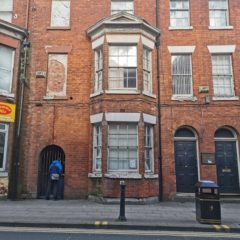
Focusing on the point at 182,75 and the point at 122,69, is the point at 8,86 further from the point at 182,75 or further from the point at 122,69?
the point at 182,75

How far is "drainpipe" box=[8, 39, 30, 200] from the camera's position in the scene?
44.0 feet

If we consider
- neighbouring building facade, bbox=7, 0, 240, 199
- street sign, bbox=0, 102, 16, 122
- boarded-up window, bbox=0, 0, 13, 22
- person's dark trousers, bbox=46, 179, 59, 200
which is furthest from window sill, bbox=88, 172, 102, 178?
boarded-up window, bbox=0, 0, 13, 22

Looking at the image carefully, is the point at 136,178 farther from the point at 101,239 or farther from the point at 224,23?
the point at 224,23

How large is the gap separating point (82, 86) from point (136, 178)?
4.93 meters

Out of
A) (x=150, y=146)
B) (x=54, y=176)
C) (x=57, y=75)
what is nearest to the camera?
(x=54, y=176)

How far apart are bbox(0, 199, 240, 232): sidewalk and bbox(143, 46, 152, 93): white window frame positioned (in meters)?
5.21

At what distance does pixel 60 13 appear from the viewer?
1515 cm

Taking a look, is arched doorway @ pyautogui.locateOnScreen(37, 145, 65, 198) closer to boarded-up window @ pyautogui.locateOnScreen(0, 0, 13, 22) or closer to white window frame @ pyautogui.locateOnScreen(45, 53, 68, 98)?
white window frame @ pyautogui.locateOnScreen(45, 53, 68, 98)

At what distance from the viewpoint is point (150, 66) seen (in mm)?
14289

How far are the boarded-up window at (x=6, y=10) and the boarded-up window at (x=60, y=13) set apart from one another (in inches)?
81.1

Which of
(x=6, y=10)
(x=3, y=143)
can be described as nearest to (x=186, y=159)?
(x=3, y=143)

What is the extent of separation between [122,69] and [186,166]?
5.22 meters

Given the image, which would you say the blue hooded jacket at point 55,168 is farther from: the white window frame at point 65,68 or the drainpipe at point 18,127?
the white window frame at point 65,68

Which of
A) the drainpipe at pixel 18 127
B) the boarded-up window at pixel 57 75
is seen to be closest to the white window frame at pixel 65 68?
the boarded-up window at pixel 57 75
